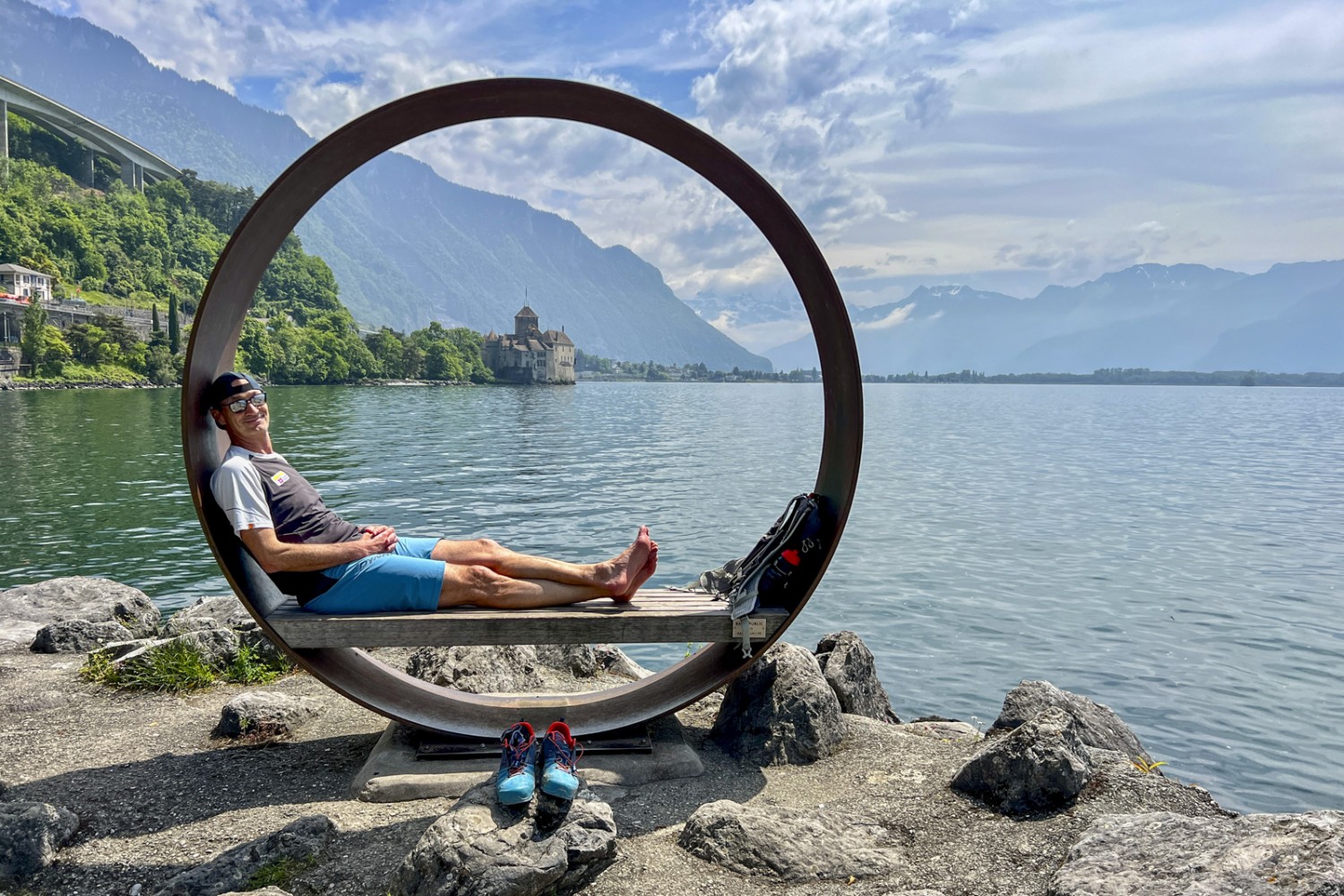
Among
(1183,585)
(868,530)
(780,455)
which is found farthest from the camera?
(780,455)

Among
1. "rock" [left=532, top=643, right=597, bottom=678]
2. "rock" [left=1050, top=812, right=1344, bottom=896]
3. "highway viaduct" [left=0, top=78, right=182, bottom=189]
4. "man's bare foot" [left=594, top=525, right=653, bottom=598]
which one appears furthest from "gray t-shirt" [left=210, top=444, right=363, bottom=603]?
"highway viaduct" [left=0, top=78, right=182, bottom=189]

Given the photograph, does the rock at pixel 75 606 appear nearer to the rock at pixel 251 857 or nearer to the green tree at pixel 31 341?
the rock at pixel 251 857

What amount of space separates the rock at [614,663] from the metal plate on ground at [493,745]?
209 cm

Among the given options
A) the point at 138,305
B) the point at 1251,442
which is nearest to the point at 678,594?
the point at 1251,442

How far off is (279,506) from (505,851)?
7.55ft

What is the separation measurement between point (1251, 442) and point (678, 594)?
226 ft

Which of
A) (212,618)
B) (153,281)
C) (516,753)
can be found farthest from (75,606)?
(153,281)

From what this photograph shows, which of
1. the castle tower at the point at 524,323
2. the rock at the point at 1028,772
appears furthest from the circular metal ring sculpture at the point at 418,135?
the castle tower at the point at 524,323

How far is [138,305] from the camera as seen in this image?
104m

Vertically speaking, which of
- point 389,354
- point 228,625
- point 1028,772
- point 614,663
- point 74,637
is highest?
point 389,354

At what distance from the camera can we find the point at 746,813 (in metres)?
4.48

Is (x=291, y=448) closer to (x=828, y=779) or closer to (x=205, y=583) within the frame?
(x=205, y=583)

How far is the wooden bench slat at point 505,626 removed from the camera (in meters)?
4.98

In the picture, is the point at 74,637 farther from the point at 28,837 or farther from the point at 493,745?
the point at 493,745
